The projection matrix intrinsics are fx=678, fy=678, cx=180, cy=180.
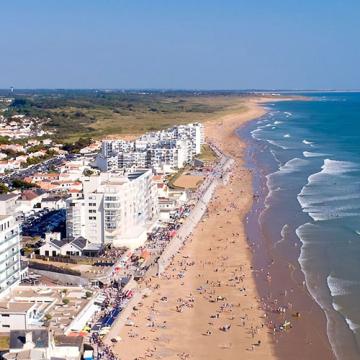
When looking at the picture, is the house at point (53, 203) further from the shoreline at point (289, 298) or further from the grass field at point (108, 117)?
the grass field at point (108, 117)

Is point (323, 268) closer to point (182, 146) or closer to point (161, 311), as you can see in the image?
point (161, 311)

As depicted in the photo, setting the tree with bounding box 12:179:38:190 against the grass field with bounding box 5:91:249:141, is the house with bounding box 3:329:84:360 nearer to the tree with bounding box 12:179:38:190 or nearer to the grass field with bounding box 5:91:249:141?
the tree with bounding box 12:179:38:190

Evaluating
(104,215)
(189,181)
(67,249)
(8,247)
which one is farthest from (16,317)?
Result: (189,181)

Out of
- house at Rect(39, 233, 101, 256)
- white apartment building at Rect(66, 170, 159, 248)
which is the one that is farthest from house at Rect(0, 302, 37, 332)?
white apartment building at Rect(66, 170, 159, 248)

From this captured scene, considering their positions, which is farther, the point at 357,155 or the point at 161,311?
the point at 357,155

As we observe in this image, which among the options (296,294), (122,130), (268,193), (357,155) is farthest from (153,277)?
(122,130)

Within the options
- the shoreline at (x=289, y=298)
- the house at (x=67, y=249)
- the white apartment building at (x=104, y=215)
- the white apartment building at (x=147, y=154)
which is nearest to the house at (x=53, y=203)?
the white apartment building at (x=104, y=215)
